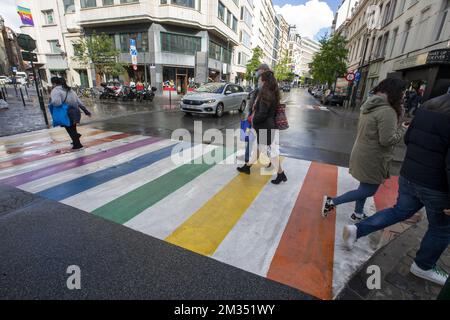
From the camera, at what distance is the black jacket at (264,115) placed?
12.9ft

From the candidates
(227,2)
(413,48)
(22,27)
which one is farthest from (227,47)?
(22,27)

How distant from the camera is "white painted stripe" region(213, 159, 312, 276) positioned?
2447mm

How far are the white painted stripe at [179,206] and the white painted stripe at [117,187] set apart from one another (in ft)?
2.47

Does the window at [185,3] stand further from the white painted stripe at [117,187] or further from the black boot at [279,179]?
the black boot at [279,179]

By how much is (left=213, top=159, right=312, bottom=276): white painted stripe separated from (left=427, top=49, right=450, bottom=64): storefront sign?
14454mm

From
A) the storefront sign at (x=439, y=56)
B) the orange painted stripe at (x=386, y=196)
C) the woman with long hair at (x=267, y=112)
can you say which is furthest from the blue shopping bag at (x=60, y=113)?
the storefront sign at (x=439, y=56)

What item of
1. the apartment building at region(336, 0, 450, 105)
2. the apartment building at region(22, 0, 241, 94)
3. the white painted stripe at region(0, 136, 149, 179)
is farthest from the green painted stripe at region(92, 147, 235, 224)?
the apartment building at region(22, 0, 241, 94)

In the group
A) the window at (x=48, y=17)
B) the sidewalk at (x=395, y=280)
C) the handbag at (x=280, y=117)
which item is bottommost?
the sidewalk at (x=395, y=280)

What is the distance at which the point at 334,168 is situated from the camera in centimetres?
539

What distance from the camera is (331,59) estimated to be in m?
27.5

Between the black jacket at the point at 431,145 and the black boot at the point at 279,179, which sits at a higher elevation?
the black jacket at the point at 431,145

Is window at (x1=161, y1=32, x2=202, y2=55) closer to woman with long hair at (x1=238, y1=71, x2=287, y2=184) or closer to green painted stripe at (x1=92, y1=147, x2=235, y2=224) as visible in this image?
green painted stripe at (x1=92, y1=147, x2=235, y2=224)
